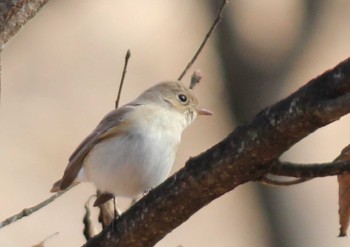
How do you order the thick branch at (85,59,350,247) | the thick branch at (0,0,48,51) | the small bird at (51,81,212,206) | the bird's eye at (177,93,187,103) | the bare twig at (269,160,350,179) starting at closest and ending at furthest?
1. the thick branch at (85,59,350,247)
2. the bare twig at (269,160,350,179)
3. the thick branch at (0,0,48,51)
4. the small bird at (51,81,212,206)
5. the bird's eye at (177,93,187,103)

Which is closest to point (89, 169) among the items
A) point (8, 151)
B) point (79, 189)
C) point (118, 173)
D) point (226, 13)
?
point (118, 173)

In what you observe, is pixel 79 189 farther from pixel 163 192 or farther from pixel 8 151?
pixel 163 192

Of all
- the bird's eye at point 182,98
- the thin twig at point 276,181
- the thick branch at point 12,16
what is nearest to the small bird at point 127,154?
the bird's eye at point 182,98

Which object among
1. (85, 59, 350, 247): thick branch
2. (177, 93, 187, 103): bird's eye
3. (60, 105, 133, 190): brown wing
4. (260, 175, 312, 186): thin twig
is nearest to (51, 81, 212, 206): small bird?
(60, 105, 133, 190): brown wing

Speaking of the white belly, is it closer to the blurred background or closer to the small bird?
the small bird

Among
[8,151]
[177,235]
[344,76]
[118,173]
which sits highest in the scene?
[344,76]

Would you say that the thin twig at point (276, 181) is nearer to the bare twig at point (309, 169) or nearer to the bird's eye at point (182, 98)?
the bare twig at point (309, 169)

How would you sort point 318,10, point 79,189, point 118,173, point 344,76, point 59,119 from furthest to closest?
point 59,119 < point 79,189 < point 318,10 < point 118,173 < point 344,76
